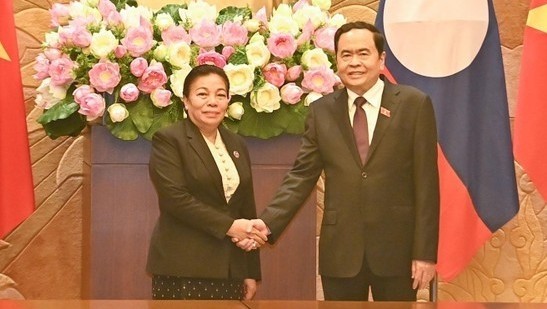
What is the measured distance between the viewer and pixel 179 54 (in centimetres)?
350

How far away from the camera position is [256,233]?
129 inches

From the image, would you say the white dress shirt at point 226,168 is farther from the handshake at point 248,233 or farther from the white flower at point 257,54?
the white flower at point 257,54

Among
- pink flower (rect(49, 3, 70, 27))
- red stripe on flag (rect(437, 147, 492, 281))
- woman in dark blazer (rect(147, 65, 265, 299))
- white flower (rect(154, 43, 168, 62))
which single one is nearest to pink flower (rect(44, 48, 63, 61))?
pink flower (rect(49, 3, 70, 27))

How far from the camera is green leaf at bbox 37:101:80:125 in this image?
362 centimetres

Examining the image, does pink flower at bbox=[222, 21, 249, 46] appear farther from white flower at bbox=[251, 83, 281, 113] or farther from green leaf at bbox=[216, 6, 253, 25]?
white flower at bbox=[251, 83, 281, 113]

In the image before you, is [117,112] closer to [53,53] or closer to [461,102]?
[53,53]

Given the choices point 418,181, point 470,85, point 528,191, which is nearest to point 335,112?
point 418,181

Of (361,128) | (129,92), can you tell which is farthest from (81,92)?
(361,128)

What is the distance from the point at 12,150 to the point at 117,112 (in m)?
0.53

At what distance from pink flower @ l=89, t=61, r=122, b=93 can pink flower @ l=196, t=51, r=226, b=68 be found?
1.00ft

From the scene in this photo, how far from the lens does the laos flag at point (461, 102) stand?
3742 millimetres

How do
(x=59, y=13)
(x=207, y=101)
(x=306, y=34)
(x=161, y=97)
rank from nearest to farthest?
(x=207, y=101) < (x=161, y=97) < (x=306, y=34) < (x=59, y=13)

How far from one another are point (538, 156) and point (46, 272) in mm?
2299

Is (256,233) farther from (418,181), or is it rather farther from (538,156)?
(538,156)
